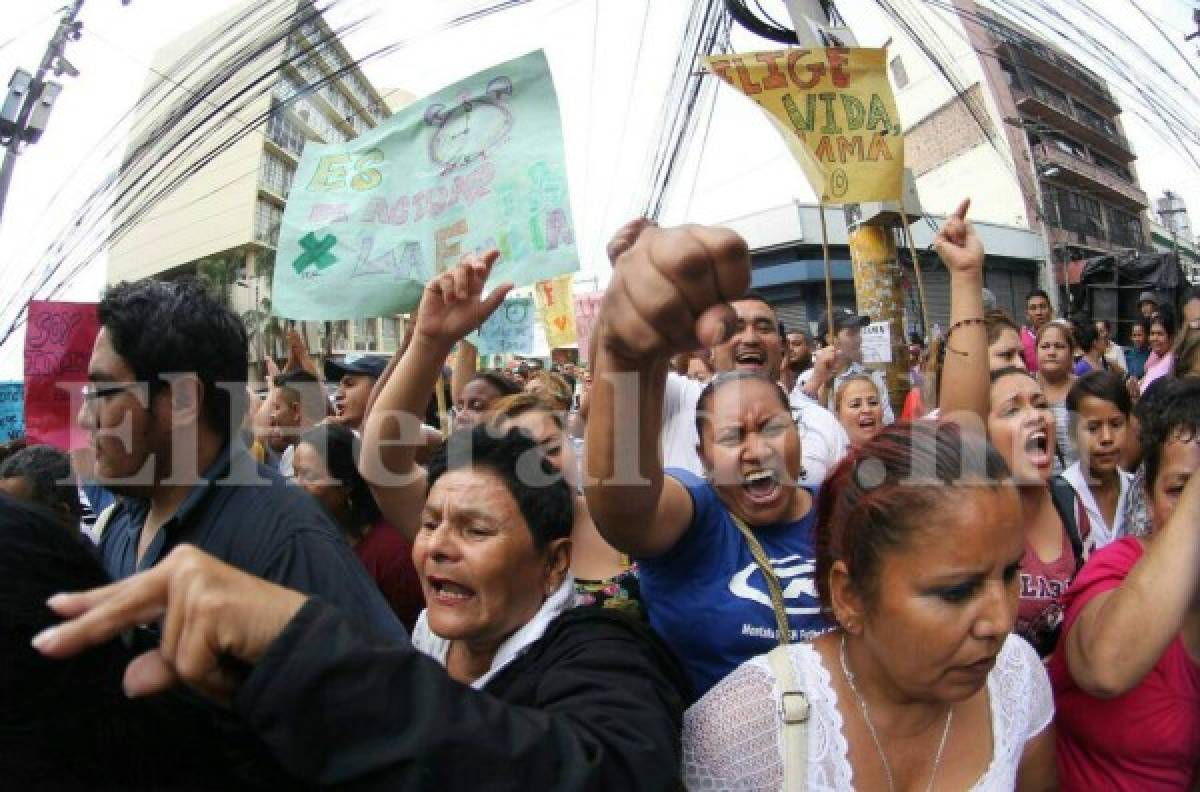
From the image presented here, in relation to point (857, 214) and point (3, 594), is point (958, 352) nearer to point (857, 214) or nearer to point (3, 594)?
point (3, 594)

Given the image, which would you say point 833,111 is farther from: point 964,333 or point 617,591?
point 617,591

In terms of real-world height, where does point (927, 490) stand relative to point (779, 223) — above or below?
below

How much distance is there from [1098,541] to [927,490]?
1.35 meters

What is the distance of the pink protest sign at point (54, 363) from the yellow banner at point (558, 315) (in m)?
4.72

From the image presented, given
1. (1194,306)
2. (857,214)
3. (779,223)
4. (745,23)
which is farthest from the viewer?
(779,223)

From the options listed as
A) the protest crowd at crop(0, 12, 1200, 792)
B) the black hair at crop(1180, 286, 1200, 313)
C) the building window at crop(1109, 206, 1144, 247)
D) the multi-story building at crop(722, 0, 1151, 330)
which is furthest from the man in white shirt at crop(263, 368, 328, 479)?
the building window at crop(1109, 206, 1144, 247)

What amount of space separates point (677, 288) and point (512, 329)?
667cm

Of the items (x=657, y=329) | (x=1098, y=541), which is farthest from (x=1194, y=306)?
(x=657, y=329)

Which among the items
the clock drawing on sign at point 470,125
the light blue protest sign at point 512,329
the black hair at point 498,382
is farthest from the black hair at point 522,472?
the light blue protest sign at point 512,329

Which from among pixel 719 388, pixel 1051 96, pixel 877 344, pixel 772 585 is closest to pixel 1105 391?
pixel 719 388

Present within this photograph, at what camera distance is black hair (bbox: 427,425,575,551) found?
1.54m

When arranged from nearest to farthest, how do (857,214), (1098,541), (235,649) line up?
(235,649) → (1098,541) → (857,214)

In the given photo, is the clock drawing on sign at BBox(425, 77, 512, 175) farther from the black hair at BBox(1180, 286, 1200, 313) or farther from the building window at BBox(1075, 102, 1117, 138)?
the building window at BBox(1075, 102, 1117, 138)

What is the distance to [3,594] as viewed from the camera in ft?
2.82
